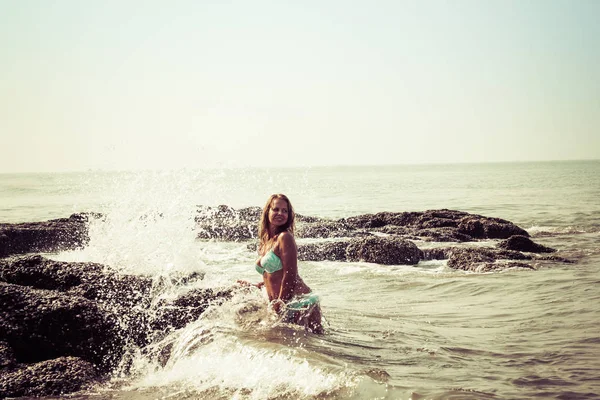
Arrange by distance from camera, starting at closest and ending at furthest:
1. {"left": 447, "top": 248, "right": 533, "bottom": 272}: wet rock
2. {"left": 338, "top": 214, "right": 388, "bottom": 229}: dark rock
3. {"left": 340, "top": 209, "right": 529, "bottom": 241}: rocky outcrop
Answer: {"left": 447, "top": 248, "right": 533, "bottom": 272}: wet rock < {"left": 340, "top": 209, "right": 529, "bottom": 241}: rocky outcrop < {"left": 338, "top": 214, "right": 388, "bottom": 229}: dark rock

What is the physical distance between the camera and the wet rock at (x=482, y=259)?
12383 millimetres

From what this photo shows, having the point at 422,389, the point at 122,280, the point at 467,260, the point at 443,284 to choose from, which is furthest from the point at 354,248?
the point at 422,389

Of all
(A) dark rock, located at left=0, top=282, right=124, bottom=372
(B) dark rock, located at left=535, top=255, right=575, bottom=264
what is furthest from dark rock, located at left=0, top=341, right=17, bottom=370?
(B) dark rock, located at left=535, top=255, right=575, bottom=264

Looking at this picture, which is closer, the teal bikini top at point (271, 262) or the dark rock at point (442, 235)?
the teal bikini top at point (271, 262)

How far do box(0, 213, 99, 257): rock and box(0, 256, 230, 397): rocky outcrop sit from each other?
35.9 feet

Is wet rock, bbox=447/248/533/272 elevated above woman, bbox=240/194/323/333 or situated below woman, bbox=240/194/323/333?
below

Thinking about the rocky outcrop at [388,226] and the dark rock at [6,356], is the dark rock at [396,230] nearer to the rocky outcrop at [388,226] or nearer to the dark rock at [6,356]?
the rocky outcrop at [388,226]

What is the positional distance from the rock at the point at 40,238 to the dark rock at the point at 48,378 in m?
12.4

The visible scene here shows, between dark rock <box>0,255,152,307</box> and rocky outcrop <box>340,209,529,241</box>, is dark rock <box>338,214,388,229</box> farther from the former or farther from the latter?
dark rock <box>0,255,152,307</box>

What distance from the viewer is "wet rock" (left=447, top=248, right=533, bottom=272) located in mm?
12383

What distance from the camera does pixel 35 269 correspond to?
314 inches

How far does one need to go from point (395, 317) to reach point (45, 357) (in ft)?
15.7

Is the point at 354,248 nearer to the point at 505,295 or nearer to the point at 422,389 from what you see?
the point at 505,295

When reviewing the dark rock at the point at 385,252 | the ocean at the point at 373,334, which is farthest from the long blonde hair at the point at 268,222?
the dark rock at the point at 385,252
